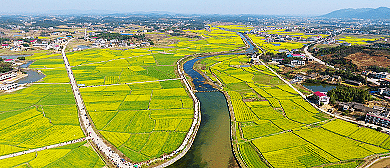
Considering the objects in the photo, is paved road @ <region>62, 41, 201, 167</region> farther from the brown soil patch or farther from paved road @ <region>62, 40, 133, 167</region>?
the brown soil patch

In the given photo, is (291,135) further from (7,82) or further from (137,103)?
(7,82)

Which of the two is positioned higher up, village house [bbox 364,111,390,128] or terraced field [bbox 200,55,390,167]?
village house [bbox 364,111,390,128]

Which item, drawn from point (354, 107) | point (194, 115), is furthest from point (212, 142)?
point (354, 107)

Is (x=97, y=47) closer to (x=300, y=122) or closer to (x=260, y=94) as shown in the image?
(x=260, y=94)

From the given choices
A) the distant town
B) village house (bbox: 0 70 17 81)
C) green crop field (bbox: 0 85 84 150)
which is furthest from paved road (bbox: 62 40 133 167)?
village house (bbox: 0 70 17 81)

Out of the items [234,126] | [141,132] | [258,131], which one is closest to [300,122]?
[258,131]
